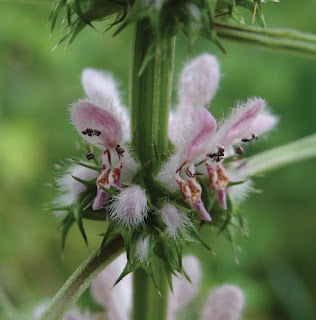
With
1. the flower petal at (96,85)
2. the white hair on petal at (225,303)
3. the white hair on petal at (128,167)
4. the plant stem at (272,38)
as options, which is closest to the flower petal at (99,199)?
the white hair on petal at (128,167)

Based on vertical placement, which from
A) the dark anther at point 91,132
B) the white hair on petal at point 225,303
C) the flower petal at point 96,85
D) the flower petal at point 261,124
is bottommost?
the white hair on petal at point 225,303

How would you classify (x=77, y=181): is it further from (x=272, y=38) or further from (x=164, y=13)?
(x=272, y=38)

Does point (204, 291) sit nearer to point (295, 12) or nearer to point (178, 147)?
point (178, 147)

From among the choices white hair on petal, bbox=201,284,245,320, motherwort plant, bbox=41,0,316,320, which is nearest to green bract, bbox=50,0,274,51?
motherwort plant, bbox=41,0,316,320

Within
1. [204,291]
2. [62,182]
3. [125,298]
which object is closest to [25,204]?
[204,291]

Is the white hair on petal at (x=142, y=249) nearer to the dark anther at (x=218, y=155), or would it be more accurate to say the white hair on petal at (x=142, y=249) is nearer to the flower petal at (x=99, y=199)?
the flower petal at (x=99, y=199)

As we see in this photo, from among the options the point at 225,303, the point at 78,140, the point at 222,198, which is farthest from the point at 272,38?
the point at 78,140

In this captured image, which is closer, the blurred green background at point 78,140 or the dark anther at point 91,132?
the dark anther at point 91,132
